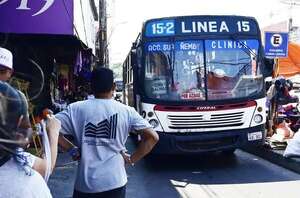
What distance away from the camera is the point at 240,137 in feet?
30.7

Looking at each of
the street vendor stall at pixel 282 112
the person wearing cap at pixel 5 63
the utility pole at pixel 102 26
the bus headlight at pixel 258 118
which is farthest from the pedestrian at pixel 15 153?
the utility pole at pixel 102 26

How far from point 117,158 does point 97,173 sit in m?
0.18

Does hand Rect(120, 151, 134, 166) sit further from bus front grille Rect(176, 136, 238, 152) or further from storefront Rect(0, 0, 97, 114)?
bus front grille Rect(176, 136, 238, 152)

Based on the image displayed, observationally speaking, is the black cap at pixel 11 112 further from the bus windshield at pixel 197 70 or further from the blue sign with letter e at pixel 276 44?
the blue sign with letter e at pixel 276 44

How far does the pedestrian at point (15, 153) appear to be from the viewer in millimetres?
1725

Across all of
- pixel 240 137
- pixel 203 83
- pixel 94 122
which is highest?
pixel 94 122

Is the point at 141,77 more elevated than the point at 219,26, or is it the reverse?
the point at 219,26

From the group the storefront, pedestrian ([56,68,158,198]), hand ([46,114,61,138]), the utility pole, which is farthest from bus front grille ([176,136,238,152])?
the utility pole

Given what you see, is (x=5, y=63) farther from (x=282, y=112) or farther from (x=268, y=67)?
(x=282, y=112)

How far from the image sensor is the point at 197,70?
30.9 ft

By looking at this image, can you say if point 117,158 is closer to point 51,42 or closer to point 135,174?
point 135,174

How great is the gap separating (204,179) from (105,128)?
541 cm

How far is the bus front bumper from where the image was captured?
916cm

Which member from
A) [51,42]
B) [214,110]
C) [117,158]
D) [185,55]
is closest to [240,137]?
[214,110]
